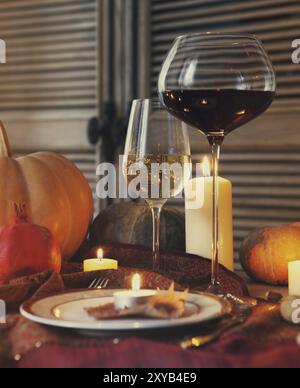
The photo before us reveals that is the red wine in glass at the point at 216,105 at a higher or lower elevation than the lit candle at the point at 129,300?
Answer: higher

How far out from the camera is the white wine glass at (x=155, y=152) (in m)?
0.89

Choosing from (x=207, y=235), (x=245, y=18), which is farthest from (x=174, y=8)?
(x=207, y=235)

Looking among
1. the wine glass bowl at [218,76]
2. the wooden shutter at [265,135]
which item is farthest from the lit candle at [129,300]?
the wooden shutter at [265,135]

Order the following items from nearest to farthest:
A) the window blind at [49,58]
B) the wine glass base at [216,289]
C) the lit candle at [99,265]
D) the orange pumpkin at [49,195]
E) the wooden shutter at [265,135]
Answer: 1. the wine glass base at [216,289]
2. the lit candle at [99,265]
3. the orange pumpkin at [49,195]
4. the wooden shutter at [265,135]
5. the window blind at [49,58]

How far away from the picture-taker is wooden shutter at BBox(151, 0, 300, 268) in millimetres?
1943

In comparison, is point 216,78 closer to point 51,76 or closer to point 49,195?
point 49,195

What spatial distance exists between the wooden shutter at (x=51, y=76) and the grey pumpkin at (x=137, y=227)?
1115 millimetres

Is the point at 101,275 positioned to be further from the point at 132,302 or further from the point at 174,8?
the point at 174,8

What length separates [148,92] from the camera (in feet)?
7.12

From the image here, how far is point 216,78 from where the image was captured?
812mm

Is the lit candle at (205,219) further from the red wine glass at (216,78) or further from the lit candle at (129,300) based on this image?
the lit candle at (129,300)

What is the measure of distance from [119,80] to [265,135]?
0.52 metres

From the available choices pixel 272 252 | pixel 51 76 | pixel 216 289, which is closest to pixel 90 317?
pixel 216 289

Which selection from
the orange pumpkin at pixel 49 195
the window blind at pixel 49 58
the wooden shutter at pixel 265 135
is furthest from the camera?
the window blind at pixel 49 58
